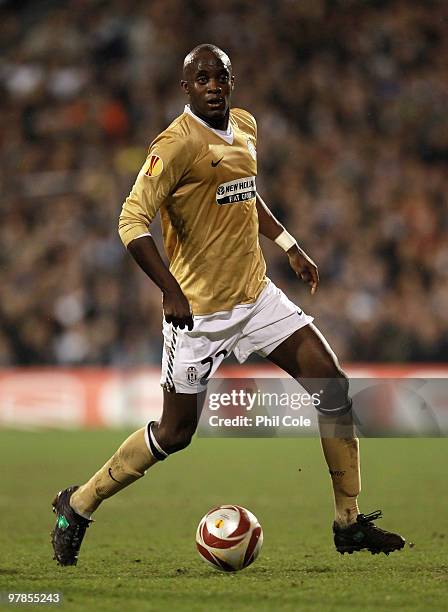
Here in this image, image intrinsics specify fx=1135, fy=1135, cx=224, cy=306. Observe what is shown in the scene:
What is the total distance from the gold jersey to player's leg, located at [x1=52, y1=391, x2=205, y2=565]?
0.48 m

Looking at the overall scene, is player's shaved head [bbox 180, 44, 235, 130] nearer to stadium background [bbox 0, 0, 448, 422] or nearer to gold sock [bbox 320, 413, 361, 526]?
gold sock [bbox 320, 413, 361, 526]

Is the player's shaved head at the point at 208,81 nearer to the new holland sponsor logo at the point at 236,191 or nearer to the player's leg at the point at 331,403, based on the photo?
the new holland sponsor logo at the point at 236,191

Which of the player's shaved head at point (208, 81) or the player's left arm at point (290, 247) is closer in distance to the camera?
the player's shaved head at point (208, 81)

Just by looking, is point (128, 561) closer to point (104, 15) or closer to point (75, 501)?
point (75, 501)

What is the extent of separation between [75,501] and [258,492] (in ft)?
10.6

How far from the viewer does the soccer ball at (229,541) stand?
16.8ft

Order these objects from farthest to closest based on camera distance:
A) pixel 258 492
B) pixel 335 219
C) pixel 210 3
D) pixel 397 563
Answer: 1. pixel 210 3
2. pixel 335 219
3. pixel 258 492
4. pixel 397 563

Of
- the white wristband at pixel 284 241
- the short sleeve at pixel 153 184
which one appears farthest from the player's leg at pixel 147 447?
the white wristband at pixel 284 241

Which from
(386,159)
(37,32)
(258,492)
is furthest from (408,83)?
(258,492)

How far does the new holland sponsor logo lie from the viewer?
5312 millimetres

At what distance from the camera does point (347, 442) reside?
5438mm

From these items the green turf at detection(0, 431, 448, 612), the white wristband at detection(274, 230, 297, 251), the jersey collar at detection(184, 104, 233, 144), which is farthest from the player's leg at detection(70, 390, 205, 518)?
the jersey collar at detection(184, 104, 233, 144)

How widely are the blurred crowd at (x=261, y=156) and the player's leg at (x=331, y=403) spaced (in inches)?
307

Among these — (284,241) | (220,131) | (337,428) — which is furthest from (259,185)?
(337,428)
